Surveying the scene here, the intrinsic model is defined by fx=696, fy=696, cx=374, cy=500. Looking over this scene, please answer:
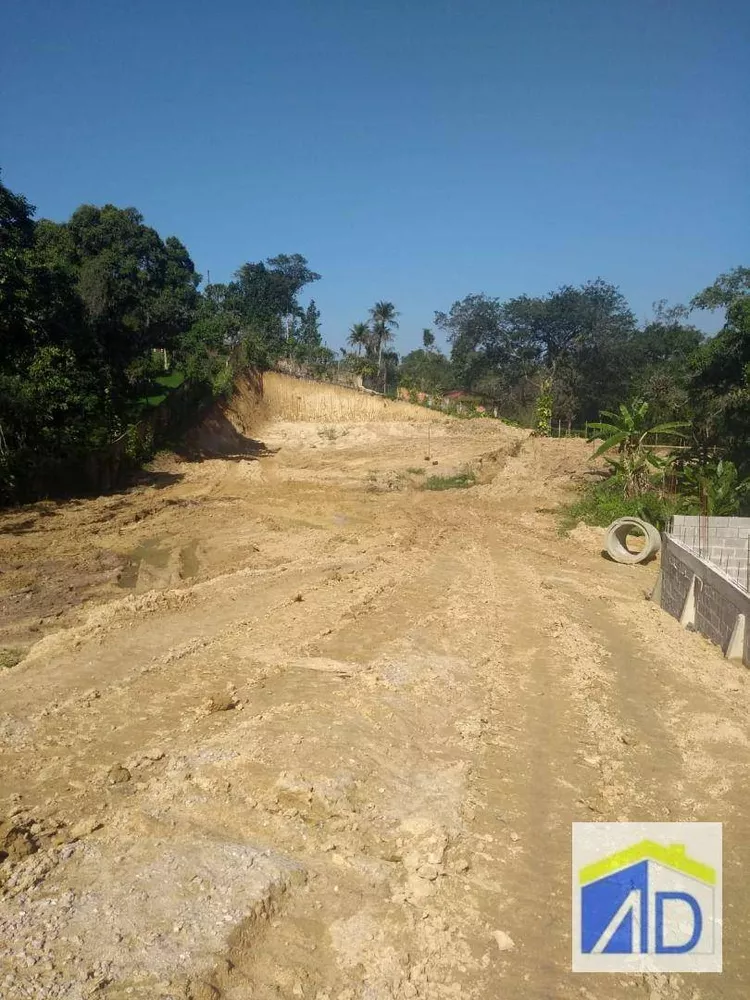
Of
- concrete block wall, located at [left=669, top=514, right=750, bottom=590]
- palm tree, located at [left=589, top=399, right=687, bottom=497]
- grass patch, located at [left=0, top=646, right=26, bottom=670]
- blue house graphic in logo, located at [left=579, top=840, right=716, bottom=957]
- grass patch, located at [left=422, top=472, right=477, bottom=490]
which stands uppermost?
palm tree, located at [left=589, top=399, right=687, bottom=497]

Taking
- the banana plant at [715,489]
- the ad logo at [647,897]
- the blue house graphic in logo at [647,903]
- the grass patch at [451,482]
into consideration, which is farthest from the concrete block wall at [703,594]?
the grass patch at [451,482]

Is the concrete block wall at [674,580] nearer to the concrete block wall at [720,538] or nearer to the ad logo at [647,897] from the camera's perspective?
the concrete block wall at [720,538]

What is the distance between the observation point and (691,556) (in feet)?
29.1

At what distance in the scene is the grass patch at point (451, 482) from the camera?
20.0 metres

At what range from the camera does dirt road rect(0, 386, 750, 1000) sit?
3.27 meters

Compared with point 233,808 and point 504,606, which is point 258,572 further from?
point 233,808

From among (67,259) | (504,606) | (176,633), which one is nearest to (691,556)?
(504,606)

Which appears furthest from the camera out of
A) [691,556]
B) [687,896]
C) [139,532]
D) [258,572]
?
[139,532]

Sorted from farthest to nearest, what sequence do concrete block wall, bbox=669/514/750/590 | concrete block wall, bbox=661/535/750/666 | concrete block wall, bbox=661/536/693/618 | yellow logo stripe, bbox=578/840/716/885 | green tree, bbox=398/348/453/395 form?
green tree, bbox=398/348/453/395 → concrete block wall, bbox=669/514/750/590 → concrete block wall, bbox=661/536/693/618 → concrete block wall, bbox=661/535/750/666 → yellow logo stripe, bbox=578/840/716/885

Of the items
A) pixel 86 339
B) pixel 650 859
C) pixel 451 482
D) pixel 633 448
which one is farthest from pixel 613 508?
pixel 86 339

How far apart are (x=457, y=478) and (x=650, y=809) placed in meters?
16.4

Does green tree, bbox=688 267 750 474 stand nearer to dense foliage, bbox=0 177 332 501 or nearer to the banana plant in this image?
the banana plant

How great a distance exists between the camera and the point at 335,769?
4.84m

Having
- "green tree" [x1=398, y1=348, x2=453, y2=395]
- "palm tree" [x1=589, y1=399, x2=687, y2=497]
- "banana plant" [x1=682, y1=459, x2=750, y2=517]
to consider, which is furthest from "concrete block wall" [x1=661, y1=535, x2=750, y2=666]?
"green tree" [x1=398, y1=348, x2=453, y2=395]
